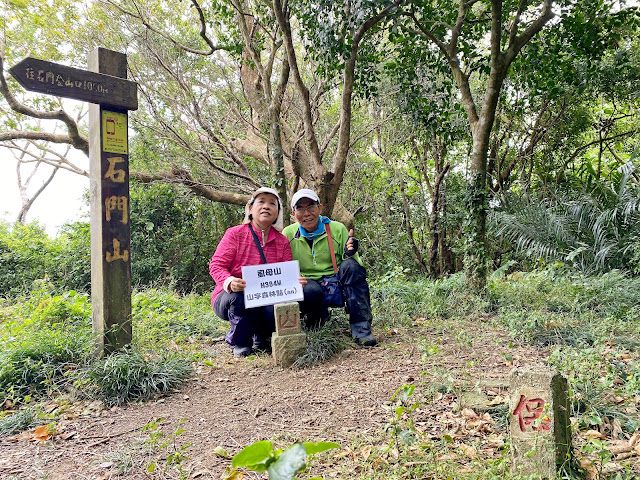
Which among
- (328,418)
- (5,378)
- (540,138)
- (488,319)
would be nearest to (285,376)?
(328,418)

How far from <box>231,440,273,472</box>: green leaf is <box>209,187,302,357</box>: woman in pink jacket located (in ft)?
10.1

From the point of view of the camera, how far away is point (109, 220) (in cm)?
363

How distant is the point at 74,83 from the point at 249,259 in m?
1.97

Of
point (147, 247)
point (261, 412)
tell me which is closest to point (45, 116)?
point (147, 247)

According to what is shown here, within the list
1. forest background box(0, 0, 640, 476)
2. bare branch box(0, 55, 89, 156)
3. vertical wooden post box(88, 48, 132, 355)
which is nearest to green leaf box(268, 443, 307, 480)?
vertical wooden post box(88, 48, 132, 355)

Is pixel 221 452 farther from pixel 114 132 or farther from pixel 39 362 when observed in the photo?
pixel 114 132

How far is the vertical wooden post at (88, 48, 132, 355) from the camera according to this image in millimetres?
3600

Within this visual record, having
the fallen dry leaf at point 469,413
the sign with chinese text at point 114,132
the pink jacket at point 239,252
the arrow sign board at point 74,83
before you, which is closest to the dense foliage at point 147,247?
the pink jacket at point 239,252

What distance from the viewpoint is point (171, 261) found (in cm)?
996

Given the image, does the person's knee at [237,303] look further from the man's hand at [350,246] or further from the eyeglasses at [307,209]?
the man's hand at [350,246]

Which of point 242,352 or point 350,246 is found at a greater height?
point 350,246

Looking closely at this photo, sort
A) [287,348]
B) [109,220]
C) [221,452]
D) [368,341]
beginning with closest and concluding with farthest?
[221,452]
[109,220]
[287,348]
[368,341]

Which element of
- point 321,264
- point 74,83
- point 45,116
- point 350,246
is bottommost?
point 321,264

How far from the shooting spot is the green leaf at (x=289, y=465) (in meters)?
0.77
